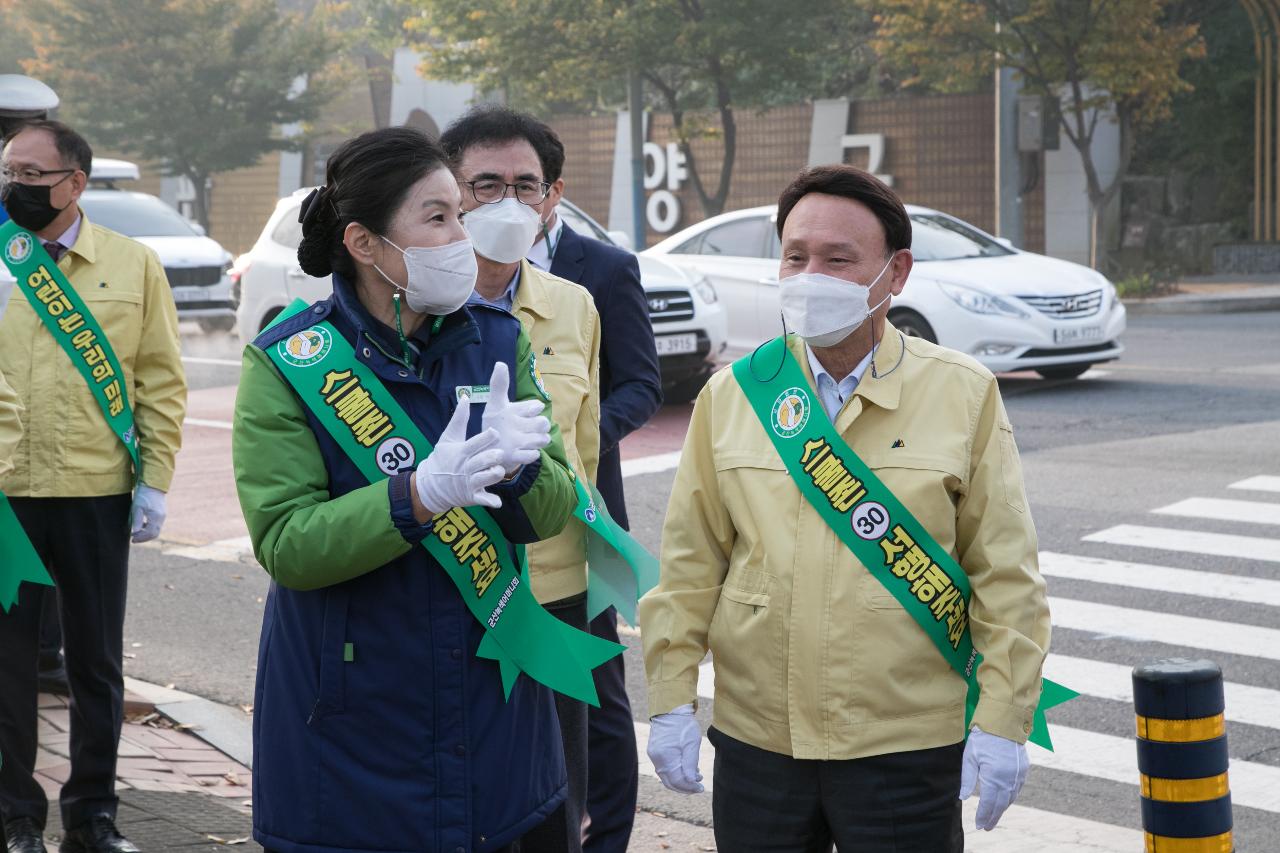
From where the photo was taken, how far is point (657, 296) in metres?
12.8

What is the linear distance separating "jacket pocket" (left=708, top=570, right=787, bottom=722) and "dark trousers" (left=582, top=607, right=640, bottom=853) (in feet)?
3.94

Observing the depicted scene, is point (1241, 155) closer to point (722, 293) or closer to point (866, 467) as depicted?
point (722, 293)

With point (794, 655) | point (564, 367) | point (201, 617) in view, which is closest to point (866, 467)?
point (794, 655)

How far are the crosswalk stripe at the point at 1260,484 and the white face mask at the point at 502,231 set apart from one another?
676cm

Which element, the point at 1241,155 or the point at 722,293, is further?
the point at 1241,155

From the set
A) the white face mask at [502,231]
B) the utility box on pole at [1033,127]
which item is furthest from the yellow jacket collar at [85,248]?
the utility box on pole at [1033,127]

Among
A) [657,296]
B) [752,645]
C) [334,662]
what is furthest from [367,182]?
[657,296]

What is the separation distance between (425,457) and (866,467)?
0.78 metres

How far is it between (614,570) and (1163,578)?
15.5 ft

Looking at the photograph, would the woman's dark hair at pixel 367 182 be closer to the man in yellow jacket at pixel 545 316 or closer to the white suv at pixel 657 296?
the man in yellow jacket at pixel 545 316

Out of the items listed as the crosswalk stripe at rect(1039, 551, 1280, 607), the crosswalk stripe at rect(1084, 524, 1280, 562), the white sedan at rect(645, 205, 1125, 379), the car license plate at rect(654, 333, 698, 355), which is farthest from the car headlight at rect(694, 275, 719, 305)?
the crosswalk stripe at rect(1039, 551, 1280, 607)

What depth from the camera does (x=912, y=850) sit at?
2854mm

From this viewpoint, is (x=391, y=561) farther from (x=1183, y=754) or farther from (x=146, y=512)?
(x=146, y=512)

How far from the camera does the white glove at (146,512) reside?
184 inches
